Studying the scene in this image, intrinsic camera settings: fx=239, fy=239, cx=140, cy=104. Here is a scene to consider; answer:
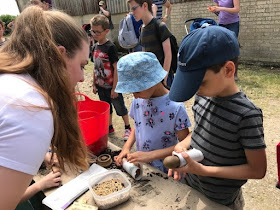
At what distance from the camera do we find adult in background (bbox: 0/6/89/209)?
83cm

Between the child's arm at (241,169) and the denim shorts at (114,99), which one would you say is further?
the denim shorts at (114,99)

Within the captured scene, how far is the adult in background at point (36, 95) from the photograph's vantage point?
83 cm

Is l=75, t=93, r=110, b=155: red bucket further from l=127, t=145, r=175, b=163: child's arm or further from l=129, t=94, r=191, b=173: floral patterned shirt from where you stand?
l=127, t=145, r=175, b=163: child's arm

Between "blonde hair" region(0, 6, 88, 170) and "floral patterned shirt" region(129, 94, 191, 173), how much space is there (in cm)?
75

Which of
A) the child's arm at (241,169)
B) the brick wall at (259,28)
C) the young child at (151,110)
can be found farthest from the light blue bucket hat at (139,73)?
the brick wall at (259,28)

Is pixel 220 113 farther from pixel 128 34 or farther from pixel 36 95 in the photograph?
pixel 128 34

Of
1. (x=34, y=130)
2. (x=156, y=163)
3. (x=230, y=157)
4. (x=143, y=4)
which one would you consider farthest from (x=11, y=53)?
(x=143, y=4)

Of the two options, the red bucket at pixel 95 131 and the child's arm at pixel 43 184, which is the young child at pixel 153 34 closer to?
the red bucket at pixel 95 131

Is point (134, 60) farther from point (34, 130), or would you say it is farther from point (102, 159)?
point (34, 130)

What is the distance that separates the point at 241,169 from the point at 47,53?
107cm

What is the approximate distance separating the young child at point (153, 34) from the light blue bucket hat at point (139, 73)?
52.1 inches

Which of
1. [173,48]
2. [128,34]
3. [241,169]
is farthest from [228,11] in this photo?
[241,169]

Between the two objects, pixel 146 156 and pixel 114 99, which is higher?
pixel 146 156

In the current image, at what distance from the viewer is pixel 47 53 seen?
101 cm
